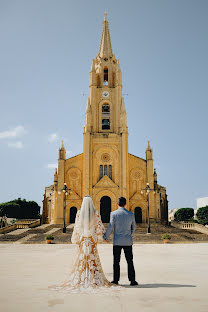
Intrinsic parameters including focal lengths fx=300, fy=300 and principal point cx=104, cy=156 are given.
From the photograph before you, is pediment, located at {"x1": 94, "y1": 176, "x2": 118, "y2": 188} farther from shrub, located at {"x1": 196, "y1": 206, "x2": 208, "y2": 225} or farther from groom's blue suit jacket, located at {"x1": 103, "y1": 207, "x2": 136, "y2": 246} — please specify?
shrub, located at {"x1": 196, "y1": 206, "x2": 208, "y2": 225}

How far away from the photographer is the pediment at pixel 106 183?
4188cm

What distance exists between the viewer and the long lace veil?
6.71 m

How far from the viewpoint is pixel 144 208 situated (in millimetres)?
42625

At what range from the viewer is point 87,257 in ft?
21.3

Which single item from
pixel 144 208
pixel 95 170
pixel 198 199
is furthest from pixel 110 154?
pixel 198 199

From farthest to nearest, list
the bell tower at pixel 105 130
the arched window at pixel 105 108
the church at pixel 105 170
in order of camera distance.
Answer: the arched window at pixel 105 108 → the bell tower at pixel 105 130 → the church at pixel 105 170

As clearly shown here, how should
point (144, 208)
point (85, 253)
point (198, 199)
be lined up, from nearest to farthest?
point (85, 253) < point (144, 208) < point (198, 199)

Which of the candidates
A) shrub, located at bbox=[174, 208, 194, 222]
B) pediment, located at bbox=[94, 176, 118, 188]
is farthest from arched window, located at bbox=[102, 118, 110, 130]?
shrub, located at bbox=[174, 208, 194, 222]

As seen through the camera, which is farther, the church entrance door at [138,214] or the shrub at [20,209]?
the shrub at [20,209]

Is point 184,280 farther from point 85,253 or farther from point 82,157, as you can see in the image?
point 82,157

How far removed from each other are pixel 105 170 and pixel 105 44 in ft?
72.7

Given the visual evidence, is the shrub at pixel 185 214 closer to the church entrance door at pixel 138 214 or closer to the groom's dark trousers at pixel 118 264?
the church entrance door at pixel 138 214

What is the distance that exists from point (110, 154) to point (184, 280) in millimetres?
36562

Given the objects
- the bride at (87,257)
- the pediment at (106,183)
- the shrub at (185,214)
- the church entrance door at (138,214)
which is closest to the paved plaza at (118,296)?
the bride at (87,257)
